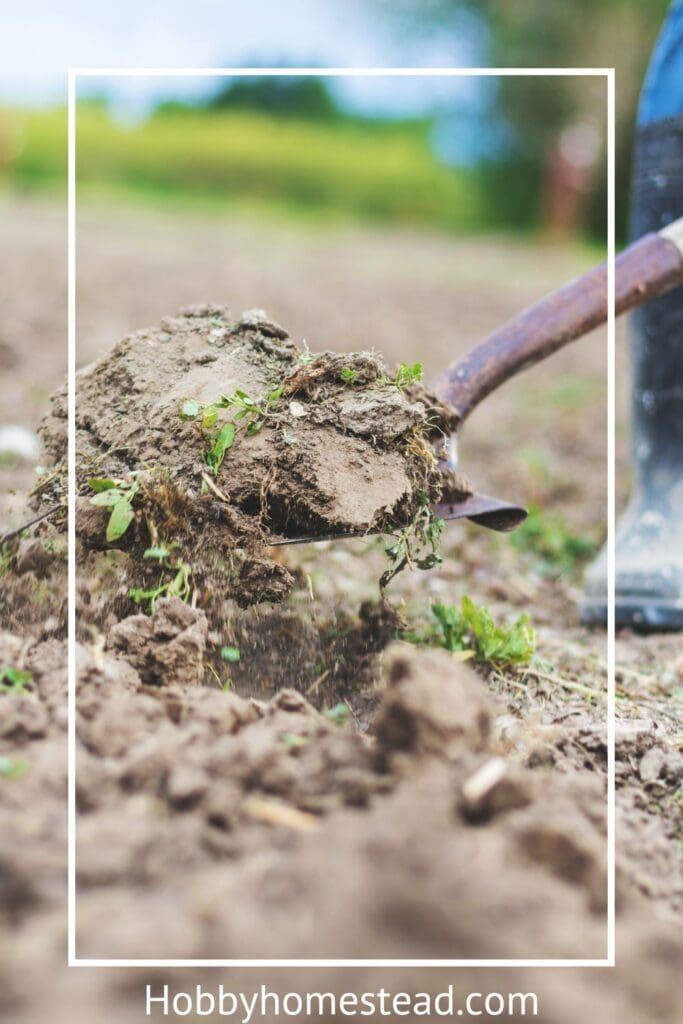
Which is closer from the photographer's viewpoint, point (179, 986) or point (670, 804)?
point (179, 986)

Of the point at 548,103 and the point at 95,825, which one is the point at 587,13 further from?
the point at 95,825

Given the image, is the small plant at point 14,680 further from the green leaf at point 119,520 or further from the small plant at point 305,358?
the small plant at point 305,358

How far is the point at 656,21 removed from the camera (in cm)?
1048

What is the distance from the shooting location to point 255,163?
7629 millimetres

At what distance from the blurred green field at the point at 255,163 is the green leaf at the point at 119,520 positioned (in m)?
5.36

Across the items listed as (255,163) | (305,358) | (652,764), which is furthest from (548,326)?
(255,163)

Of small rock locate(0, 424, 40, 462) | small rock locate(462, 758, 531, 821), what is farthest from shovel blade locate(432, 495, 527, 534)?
small rock locate(0, 424, 40, 462)

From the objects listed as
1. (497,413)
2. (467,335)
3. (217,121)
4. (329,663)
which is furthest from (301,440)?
(217,121)

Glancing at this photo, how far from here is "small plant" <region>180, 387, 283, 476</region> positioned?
6.24 ft

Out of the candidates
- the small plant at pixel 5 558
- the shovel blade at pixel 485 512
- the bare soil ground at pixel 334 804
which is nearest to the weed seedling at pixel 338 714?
the bare soil ground at pixel 334 804

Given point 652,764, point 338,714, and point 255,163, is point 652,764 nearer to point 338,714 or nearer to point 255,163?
point 338,714

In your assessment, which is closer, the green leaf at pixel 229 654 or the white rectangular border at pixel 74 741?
the white rectangular border at pixel 74 741

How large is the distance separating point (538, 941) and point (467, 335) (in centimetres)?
491

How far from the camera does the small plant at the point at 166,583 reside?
1856 millimetres
